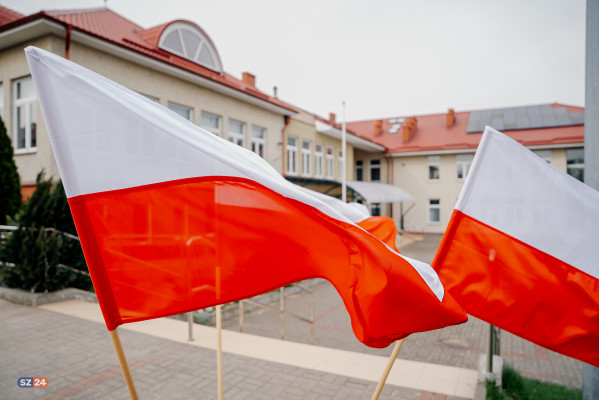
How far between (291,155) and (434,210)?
14648mm

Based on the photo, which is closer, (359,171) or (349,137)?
(349,137)

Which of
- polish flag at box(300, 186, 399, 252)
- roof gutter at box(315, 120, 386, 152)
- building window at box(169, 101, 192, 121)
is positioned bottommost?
polish flag at box(300, 186, 399, 252)

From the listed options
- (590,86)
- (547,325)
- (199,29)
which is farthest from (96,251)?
(199,29)

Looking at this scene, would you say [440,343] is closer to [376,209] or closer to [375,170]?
[376,209]

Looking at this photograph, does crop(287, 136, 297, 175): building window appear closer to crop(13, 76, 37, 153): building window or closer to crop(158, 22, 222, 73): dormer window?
crop(158, 22, 222, 73): dormer window

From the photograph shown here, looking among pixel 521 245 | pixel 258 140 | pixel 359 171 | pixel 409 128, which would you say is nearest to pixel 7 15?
pixel 258 140

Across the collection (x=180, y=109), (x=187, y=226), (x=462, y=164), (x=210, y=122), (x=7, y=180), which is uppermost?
(x=180, y=109)

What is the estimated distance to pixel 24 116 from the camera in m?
10.8

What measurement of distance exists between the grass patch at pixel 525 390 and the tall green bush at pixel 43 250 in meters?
7.95

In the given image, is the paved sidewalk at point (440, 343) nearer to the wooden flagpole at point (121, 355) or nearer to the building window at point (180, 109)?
the wooden flagpole at point (121, 355)

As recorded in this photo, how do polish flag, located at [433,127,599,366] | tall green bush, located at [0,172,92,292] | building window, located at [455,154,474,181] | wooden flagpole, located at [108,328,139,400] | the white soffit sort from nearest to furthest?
wooden flagpole, located at [108,328,139,400] < polish flag, located at [433,127,599,366] < tall green bush, located at [0,172,92,292] < the white soffit < building window, located at [455,154,474,181]

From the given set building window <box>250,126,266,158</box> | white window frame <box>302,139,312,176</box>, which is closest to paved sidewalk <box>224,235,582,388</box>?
building window <box>250,126,266,158</box>

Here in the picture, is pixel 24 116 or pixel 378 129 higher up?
pixel 378 129

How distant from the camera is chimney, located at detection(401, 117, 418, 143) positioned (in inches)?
1257
